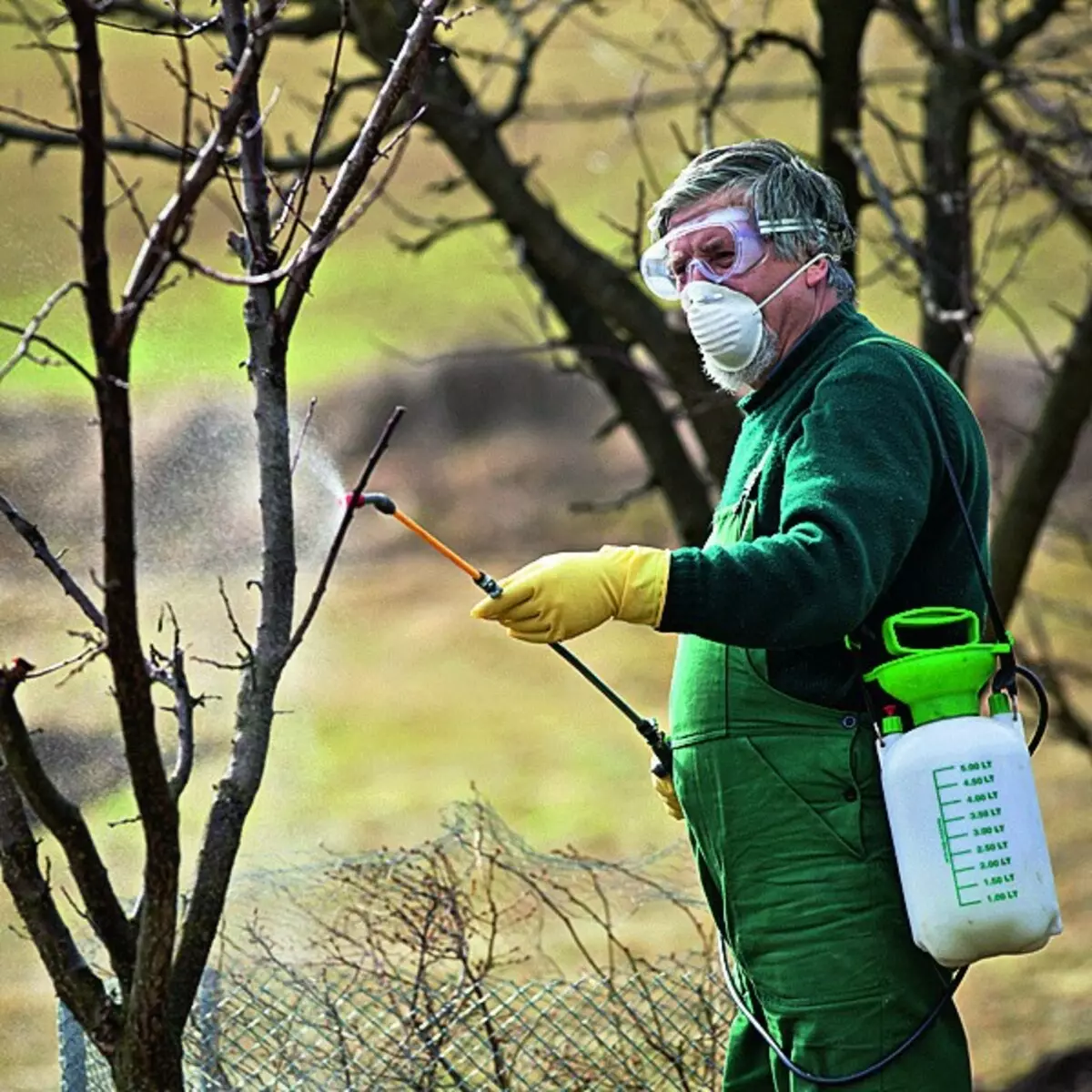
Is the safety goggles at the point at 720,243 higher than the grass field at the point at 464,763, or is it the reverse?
the grass field at the point at 464,763

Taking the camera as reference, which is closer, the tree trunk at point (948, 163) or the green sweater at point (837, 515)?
the green sweater at point (837, 515)

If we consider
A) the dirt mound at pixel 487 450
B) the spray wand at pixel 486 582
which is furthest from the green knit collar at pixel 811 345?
the dirt mound at pixel 487 450

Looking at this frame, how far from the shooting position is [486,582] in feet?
Answer: 7.61

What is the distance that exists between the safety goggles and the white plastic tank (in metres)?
0.68

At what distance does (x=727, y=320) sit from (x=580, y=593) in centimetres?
47

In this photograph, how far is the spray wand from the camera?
232 centimetres

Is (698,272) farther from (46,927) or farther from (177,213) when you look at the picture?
(46,927)

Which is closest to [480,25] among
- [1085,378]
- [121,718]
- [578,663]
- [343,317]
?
[1085,378]

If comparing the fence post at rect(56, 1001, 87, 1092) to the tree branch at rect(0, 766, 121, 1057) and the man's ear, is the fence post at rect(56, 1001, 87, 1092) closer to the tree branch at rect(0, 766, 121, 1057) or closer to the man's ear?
the tree branch at rect(0, 766, 121, 1057)

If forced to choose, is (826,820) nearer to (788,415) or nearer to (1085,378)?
(788,415)

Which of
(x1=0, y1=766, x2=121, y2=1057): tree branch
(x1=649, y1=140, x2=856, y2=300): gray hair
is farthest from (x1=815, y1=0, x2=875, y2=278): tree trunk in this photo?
(x1=0, y1=766, x2=121, y2=1057): tree branch

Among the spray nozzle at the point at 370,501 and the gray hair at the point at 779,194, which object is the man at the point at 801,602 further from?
the spray nozzle at the point at 370,501

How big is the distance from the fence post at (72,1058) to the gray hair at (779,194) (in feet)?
5.27

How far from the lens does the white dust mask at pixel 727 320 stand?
97.2 inches
